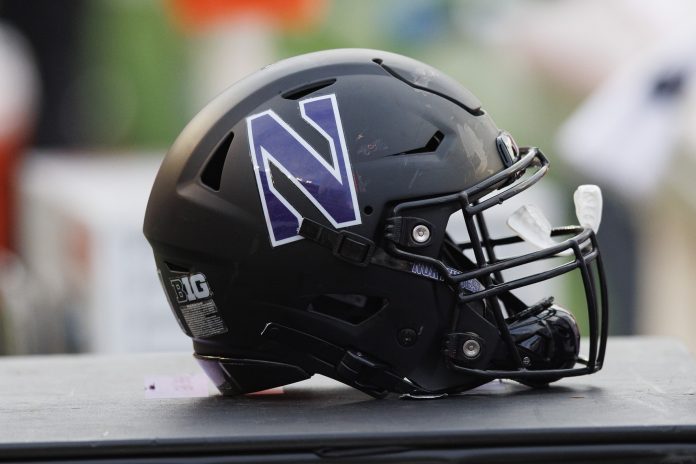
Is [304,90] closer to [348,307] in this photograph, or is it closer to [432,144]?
[432,144]

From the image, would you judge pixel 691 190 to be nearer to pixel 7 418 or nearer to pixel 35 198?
pixel 35 198

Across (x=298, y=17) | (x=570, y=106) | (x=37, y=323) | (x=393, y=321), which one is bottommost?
(x=37, y=323)

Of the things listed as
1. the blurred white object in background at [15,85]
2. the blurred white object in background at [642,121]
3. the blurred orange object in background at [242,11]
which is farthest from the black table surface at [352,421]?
the blurred white object in background at [15,85]

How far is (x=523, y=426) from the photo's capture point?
4.78 ft

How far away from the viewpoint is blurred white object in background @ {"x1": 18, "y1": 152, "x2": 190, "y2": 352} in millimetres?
3670

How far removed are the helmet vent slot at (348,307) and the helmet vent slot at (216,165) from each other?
8.6 inches

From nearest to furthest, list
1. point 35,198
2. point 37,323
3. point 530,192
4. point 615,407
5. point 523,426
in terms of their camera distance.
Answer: point 523,426 → point 615,407 → point 37,323 → point 530,192 → point 35,198

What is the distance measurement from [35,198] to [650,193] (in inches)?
98.2

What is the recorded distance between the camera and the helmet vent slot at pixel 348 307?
1654 millimetres

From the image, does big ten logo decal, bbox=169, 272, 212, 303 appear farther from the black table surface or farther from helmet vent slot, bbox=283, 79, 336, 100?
helmet vent slot, bbox=283, 79, 336, 100

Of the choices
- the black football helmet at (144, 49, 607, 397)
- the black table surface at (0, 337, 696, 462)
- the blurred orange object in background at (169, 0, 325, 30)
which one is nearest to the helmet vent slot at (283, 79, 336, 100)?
the black football helmet at (144, 49, 607, 397)

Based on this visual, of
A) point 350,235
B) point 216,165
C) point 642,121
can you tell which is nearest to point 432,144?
point 350,235

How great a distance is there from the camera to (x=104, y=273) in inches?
146

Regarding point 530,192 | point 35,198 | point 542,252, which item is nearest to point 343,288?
point 542,252
